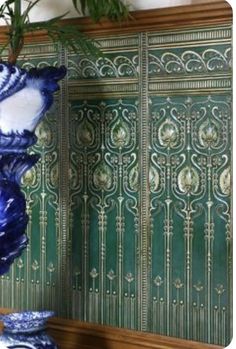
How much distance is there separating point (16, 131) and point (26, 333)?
0.47 m

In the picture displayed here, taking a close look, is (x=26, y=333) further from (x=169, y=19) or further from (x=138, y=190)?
(x=169, y=19)

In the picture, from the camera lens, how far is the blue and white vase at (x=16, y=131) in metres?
1.79

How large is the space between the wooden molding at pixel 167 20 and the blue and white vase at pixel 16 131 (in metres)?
0.22

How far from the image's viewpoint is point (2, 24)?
2256 millimetres

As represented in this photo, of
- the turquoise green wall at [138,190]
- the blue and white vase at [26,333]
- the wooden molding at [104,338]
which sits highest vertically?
the turquoise green wall at [138,190]

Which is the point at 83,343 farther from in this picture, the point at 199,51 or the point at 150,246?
the point at 199,51

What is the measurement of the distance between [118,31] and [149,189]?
1.33 feet

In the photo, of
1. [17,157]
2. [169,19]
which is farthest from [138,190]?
[169,19]

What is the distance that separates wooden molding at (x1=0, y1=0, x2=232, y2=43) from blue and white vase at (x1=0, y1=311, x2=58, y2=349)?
734 mm

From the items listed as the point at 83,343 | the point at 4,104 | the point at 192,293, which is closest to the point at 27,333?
the point at 83,343

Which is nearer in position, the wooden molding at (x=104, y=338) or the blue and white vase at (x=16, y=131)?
the blue and white vase at (x=16, y=131)

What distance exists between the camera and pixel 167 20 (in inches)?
75.1

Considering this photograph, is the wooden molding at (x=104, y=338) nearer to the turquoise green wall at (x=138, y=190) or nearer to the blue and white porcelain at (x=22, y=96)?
the turquoise green wall at (x=138, y=190)

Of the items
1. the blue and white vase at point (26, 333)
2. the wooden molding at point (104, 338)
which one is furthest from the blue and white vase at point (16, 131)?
the wooden molding at point (104, 338)
